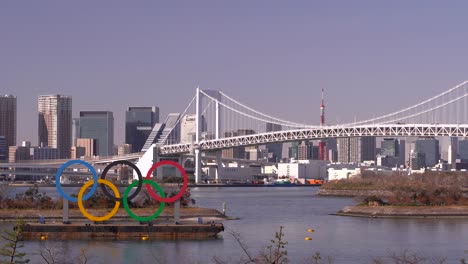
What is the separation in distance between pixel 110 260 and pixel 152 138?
105 meters

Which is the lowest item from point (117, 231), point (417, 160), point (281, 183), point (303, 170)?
point (117, 231)

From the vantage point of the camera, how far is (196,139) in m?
80.9

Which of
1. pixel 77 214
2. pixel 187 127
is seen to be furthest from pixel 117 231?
pixel 187 127

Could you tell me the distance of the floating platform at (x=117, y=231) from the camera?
2700 centimetres

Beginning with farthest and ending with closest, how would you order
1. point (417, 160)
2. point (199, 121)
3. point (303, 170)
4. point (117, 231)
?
point (417, 160) → point (303, 170) → point (199, 121) → point (117, 231)

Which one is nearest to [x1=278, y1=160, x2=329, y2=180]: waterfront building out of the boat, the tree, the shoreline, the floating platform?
the boat

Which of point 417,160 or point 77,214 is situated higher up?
point 417,160

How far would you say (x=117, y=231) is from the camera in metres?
27.4

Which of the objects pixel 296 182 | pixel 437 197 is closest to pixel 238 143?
pixel 296 182

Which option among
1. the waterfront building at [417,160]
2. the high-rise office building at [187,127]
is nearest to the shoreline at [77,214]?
the high-rise office building at [187,127]

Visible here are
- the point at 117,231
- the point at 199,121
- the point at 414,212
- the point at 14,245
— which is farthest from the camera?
the point at 199,121

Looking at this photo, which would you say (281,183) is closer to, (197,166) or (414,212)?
(197,166)

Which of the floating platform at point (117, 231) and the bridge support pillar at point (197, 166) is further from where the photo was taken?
the bridge support pillar at point (197, 166)

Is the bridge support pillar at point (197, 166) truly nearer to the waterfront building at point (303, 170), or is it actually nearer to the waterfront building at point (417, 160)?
the waterfront building at point (303, 170)
